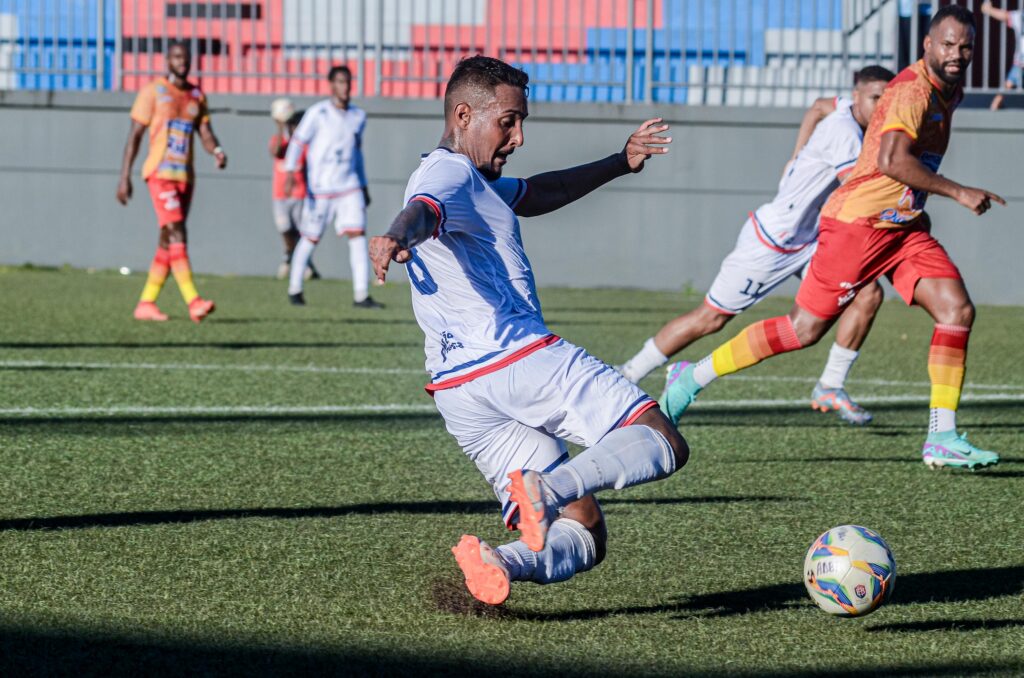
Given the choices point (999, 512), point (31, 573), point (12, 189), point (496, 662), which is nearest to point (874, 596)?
point (496, 662)

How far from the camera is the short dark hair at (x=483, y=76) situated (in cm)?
371

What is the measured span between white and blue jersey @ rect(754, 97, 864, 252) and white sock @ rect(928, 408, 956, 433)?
1.68 metres

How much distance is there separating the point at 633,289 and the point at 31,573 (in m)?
13.2

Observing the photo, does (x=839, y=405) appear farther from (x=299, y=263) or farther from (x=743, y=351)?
(x=299, y=263)

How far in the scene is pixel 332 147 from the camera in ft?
44.9

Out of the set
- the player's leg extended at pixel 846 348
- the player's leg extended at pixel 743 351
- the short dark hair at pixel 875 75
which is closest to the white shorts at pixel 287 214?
the player's leg extended at pixel 846 348

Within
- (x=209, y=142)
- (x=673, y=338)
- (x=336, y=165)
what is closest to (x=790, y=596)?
(x=673, y=338)

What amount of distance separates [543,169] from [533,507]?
1346cm

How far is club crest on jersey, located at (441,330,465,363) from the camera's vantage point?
145 inches

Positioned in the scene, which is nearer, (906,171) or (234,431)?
(906,171)

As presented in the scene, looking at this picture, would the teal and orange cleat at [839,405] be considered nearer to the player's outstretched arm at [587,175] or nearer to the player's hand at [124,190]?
the player's outstretched arm at [587,175]

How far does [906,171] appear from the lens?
589 centimetres

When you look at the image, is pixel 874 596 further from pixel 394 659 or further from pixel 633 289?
pixel 633 289

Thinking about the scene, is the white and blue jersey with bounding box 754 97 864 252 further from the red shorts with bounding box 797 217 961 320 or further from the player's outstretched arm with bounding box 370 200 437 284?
the player's outstretched arm with bounding box 370 200 437 284
